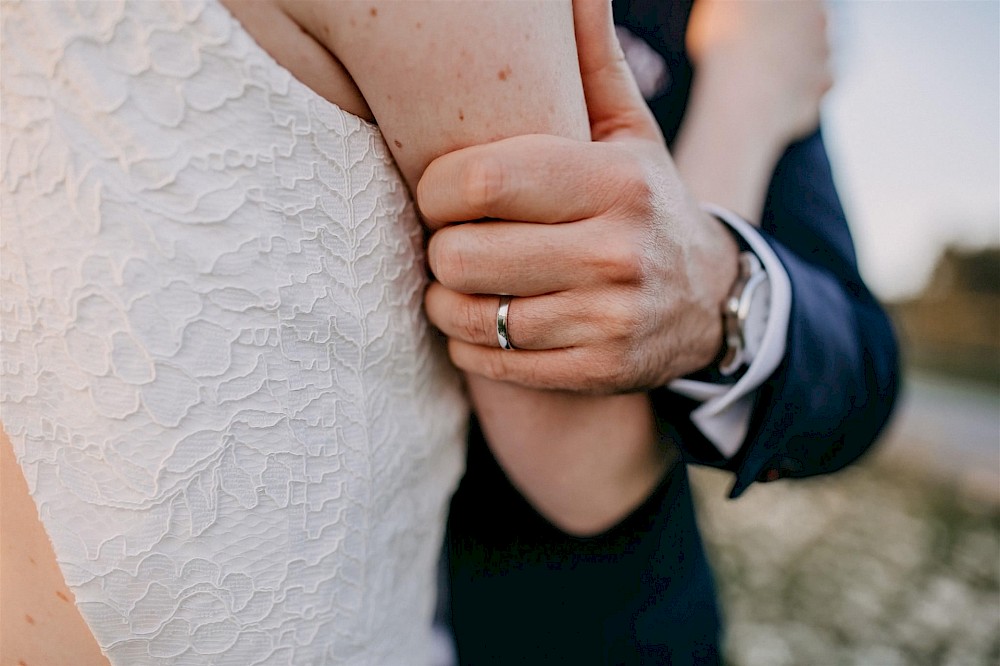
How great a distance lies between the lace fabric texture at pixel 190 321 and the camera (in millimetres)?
407

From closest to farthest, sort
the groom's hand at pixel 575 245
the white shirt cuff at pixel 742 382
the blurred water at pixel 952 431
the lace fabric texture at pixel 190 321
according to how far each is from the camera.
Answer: the lace fabric texture at pixel 190 321, the groom's hand at pixel 575 245, the white shirt cuff at pixel 742 382, the blurred water at pixel 952 431

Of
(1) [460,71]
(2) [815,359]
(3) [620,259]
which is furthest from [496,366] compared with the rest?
(2) [815,359]

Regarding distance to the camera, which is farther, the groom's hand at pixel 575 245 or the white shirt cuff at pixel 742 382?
the white shirt cuff at pixel 742 382

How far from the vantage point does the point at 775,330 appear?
0.76 meters

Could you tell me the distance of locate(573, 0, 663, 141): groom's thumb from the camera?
21.6 inches

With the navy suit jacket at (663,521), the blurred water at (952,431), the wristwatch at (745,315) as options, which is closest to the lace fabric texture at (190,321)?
the navy suit jacket at (663,521)

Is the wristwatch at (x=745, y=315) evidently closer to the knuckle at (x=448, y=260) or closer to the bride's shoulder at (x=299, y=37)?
the knuckle at (x=448, y=260)

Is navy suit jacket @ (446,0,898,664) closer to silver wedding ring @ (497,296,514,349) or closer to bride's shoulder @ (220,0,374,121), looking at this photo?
silver wedding ring @ (497,296,514,349)

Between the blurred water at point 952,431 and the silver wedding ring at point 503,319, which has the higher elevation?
the silver wedding ring at point 503,319

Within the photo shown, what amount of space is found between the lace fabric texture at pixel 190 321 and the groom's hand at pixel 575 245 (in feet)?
0.25

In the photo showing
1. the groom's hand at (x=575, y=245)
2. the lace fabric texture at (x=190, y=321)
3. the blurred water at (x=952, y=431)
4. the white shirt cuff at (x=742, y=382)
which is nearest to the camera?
the lace fabric texture at (x=190, y=321)

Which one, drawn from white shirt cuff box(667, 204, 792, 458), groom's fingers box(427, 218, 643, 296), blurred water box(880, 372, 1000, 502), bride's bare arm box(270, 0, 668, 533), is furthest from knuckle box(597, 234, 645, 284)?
blurred water box(880, 372, 1000, 502)

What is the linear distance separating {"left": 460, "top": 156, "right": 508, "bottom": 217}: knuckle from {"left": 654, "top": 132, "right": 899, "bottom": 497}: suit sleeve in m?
0.41

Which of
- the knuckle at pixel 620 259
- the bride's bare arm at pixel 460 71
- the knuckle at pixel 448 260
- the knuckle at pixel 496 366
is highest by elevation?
the bride's bare arm at pixel 460 71
